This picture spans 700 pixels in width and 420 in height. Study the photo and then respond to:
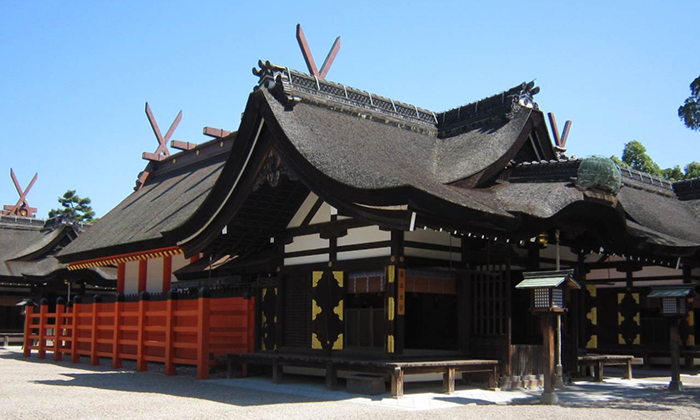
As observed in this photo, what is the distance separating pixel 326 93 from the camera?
14.8 m

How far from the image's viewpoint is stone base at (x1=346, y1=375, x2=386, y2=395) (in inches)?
443

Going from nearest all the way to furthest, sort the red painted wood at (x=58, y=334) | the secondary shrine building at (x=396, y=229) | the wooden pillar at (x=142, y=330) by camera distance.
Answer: the secondary shrine building at (x=396, y=229) → the wooden pillar at (x=142, y=330) → the red painted wood at (x=58, y=334)

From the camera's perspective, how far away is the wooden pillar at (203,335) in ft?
44.9

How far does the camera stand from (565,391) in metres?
12.2

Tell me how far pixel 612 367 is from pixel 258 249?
31.0 ft

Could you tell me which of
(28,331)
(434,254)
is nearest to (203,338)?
(434,254)

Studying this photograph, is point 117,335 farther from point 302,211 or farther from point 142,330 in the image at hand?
point 302,211

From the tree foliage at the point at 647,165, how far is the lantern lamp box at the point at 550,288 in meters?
26.6

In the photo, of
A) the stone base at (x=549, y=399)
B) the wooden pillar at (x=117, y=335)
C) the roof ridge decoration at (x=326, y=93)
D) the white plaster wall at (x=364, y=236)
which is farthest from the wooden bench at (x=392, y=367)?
the wooden pillar at (x=117, y=335)

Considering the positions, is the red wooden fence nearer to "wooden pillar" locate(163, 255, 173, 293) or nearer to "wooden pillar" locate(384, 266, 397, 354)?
"wooden pillar" locate(163, 255, 173, 293)

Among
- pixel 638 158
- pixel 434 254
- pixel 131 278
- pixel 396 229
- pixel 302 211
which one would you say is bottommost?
pixel 131 278

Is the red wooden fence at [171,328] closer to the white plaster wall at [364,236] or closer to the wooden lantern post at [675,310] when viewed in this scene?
the white plaster wall at [364,236]

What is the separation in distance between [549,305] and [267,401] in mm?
4310

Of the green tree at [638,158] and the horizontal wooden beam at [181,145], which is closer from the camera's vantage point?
the horizontal wooden beam at [181,145]
